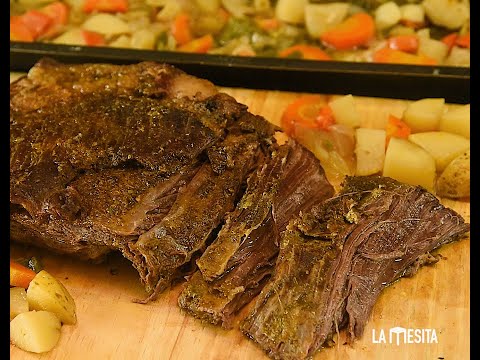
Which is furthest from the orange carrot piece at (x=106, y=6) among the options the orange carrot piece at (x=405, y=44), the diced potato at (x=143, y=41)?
the orange carrot piece at (x=405, y=44)

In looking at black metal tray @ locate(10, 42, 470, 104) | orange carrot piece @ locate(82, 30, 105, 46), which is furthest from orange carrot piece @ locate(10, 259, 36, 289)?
orange carrot piece @ locate(82, 30, 105, 46)

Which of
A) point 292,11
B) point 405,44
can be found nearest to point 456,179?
point 405,44

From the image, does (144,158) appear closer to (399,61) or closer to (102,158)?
(102,158)

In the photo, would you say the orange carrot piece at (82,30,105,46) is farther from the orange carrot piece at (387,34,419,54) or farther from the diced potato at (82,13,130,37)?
the orange carrot piece at (387,34,419,54)

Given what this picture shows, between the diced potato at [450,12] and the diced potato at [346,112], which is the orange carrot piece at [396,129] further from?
the diced potato at [450,12]
